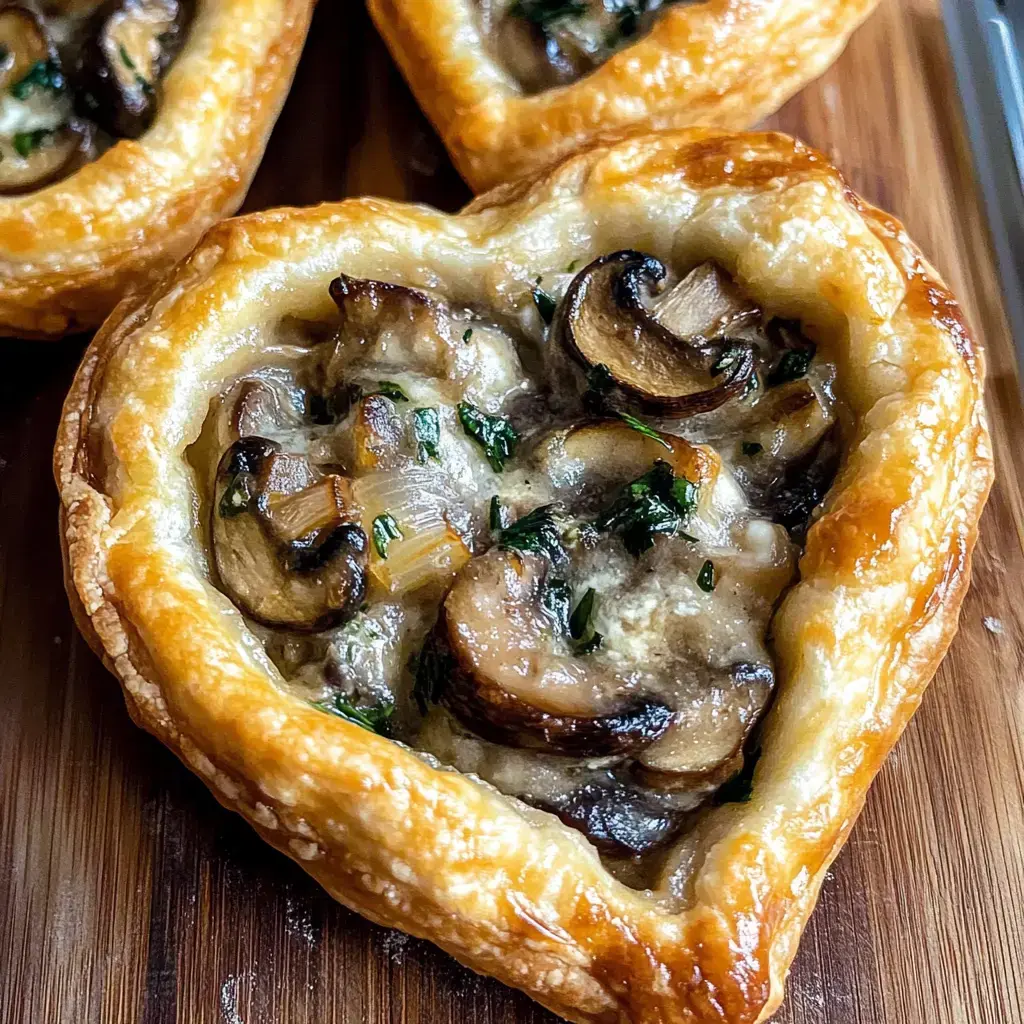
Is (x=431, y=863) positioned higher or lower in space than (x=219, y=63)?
lower

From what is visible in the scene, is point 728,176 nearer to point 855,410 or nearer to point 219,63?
point 855,410

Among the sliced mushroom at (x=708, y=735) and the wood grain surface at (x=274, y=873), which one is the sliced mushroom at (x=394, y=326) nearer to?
the sliced mushroom at (x=708, y=735)

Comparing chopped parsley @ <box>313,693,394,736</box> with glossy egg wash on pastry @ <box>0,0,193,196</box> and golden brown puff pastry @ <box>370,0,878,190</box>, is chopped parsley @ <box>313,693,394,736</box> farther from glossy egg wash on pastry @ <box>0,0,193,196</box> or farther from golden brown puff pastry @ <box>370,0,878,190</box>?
glossy egg wash on pastry @ <box>0,0,193,196</box>

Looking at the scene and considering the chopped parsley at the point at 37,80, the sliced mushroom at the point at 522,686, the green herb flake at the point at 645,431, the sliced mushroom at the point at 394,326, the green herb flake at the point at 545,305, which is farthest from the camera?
the chopped parsley at the point at 37,80

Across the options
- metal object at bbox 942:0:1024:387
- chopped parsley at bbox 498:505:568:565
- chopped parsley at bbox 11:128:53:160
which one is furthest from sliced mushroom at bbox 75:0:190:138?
metal object at bbox 942:0:1024:387

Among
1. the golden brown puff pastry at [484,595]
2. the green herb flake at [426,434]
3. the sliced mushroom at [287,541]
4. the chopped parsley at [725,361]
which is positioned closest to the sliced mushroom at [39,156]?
the golden brown puff pastry at [484,595]

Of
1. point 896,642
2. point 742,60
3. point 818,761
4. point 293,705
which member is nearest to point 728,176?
point 742,60

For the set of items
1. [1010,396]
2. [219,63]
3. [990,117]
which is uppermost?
[219,63]
